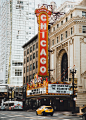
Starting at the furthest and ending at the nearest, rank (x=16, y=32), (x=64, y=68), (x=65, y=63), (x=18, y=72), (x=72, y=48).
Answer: (x=16, y=32), (x=18, y=72), (x=64, y=68), (x=65, y=63), (x=72, y=48)

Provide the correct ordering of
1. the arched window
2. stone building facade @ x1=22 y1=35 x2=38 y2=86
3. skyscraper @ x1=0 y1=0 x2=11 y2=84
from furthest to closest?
skyscraper @ x1=0 y1=0 x2=11 y2=84 < stone building facade @ x1=22 y1=35 x2=38 y2=86 < the arched window

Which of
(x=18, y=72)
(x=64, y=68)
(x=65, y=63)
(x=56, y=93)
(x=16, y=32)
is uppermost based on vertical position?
(x=16, y=32)

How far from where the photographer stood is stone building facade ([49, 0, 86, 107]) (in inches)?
1998

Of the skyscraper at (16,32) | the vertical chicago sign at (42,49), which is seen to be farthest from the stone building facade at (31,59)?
the skyscraper at (16,32)

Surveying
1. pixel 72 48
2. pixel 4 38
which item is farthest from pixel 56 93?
pixel 4 38

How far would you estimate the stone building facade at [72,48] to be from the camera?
5075 centimetres

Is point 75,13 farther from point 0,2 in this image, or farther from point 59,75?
point 0,2

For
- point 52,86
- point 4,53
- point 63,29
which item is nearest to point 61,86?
point 52,86

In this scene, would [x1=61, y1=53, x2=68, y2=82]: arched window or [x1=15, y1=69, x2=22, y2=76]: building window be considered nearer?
[x1=61, y1=53, x2=68, y2=82]: arched window

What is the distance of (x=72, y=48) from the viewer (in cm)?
5259

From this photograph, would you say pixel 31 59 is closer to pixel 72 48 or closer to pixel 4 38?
pixel 72 48

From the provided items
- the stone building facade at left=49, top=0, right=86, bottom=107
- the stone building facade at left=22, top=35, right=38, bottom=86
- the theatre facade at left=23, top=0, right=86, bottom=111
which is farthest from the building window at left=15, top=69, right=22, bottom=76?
the stone building facade at left=49, top=0, right=86, bottom=107

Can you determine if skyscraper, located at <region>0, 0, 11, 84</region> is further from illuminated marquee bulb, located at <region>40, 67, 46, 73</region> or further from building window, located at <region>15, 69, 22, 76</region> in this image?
illuminated marquee bulb, located at <region>40, 67, 46, 73</region>

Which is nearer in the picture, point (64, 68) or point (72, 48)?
point (72, 48)
